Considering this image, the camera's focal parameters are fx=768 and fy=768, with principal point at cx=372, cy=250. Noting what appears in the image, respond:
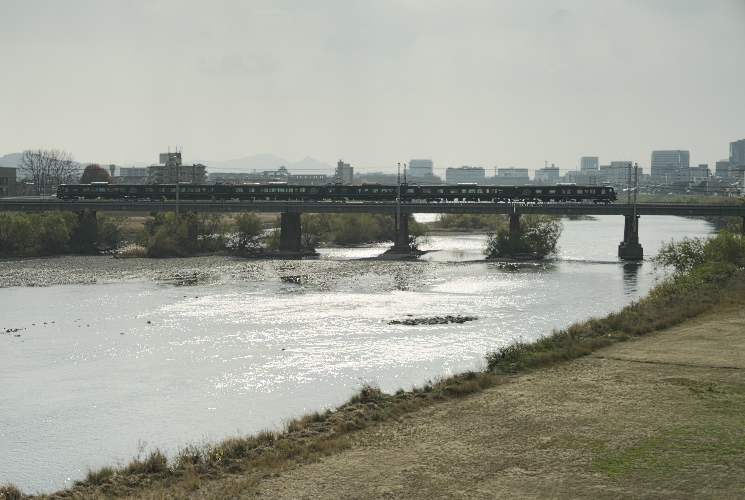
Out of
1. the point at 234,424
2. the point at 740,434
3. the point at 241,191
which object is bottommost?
the point at 234,424

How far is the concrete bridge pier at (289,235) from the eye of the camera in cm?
10681

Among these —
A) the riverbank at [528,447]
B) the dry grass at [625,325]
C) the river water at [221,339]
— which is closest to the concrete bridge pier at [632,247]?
the river water at [221,339]

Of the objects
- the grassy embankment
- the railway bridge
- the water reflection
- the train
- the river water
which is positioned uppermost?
the train

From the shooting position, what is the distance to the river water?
2909cm

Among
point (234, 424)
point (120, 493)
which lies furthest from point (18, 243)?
point (120, 493)

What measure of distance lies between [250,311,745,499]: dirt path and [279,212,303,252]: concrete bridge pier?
254ft

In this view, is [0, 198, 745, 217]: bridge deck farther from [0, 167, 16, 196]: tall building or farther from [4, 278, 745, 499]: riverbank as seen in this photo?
[0, 167, 16, 196]: tall building

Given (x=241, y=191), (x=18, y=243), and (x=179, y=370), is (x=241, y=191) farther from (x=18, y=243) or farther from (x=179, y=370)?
(x=179, y=370)

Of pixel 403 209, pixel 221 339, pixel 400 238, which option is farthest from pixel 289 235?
pixel 221 339

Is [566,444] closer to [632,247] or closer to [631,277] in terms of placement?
[631,277]

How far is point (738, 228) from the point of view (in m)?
100

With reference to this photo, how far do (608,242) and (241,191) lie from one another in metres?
61.3

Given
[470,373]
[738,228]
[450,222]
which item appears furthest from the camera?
[450,222]

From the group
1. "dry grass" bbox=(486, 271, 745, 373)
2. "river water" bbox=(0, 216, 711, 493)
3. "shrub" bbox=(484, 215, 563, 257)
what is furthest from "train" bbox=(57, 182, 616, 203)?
"dry grass" bbox=(486, 271, 745, 373)
